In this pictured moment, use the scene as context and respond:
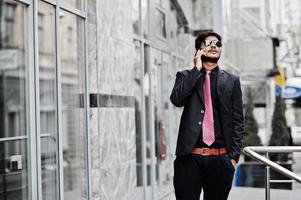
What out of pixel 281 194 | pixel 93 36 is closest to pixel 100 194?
pixel 93 36

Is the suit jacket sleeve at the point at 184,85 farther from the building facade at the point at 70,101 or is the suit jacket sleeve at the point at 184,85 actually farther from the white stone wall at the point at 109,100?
the white stone wall at the point at 109,100

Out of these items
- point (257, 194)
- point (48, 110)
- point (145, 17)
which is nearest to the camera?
point (48, 110)

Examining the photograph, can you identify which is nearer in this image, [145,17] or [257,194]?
[145,17]

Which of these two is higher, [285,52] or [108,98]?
[285,52]

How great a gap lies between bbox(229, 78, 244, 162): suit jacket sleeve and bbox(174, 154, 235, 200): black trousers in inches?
3.0

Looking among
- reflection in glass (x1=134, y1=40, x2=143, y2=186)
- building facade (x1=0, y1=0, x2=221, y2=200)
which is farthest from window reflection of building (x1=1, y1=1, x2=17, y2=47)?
reflection in glass (x1=134, y1=40, x2=143, y2=186)

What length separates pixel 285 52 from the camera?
34.3 m

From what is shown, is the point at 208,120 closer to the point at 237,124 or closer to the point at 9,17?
the point at 237,124

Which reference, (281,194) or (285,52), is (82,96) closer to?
(281,194)

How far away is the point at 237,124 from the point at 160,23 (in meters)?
6.83

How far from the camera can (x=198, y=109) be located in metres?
4.44

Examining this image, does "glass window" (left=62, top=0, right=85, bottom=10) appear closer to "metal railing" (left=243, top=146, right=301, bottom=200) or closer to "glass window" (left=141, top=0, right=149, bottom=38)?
"metal railing" (left=243, top=146, right=301, bottom=200)

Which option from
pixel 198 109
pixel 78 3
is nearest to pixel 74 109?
pixel 78 3

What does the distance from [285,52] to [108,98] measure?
28615 mm
